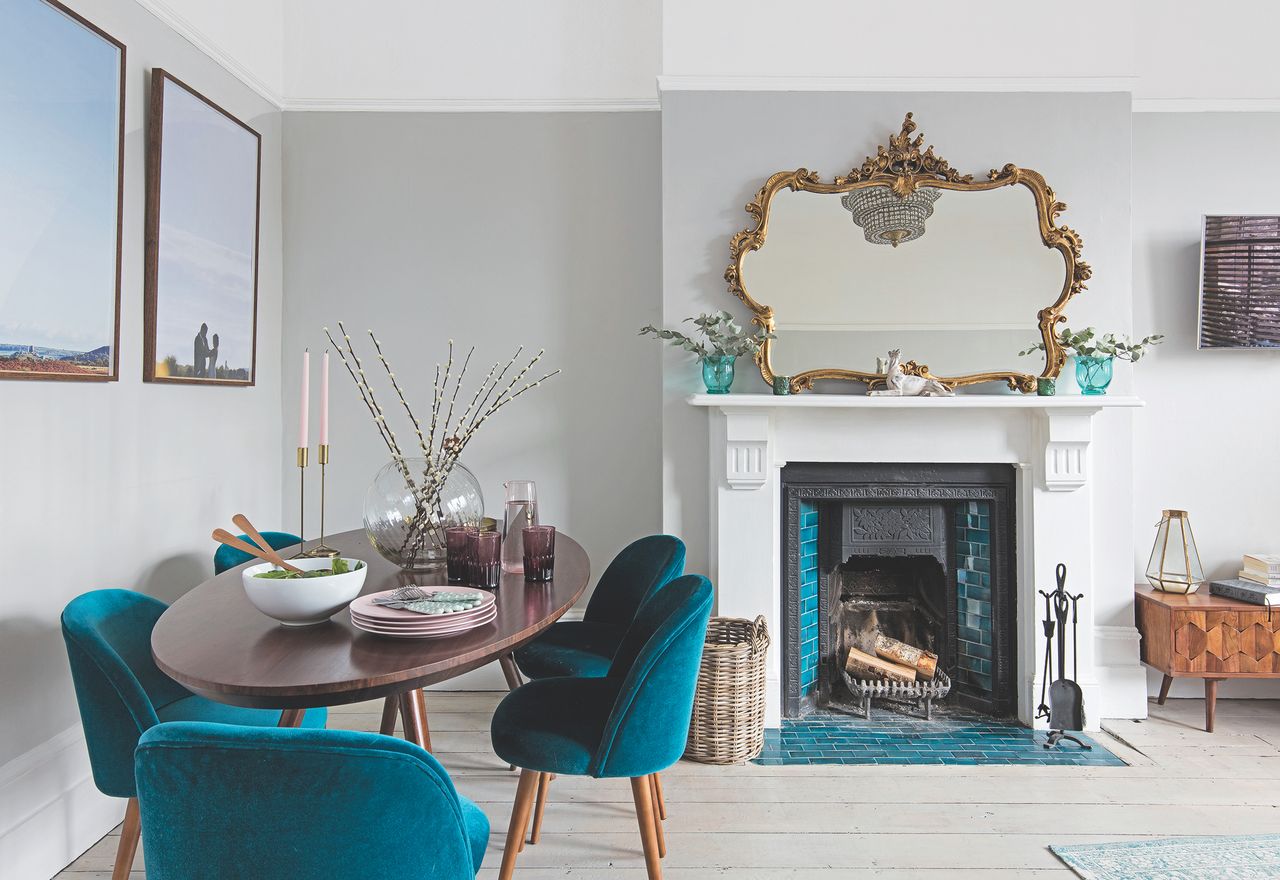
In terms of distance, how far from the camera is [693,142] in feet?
10.2

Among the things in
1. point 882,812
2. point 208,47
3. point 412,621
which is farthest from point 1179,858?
point 208,47

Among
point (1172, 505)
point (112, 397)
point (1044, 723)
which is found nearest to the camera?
point (112, 397)

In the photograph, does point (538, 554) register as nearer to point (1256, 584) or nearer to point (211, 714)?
point (211, 714)

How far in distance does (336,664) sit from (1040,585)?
105 inches

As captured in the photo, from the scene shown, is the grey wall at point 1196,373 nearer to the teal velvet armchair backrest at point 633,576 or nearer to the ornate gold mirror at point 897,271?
the ornate gold mirror at point 897,271

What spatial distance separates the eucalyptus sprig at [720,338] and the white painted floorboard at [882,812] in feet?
4.74

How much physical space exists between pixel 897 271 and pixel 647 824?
2.19 meters

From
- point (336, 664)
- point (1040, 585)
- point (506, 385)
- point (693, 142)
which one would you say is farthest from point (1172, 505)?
point (336, 664)

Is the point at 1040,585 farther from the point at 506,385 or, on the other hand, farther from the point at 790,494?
the point at 506,385

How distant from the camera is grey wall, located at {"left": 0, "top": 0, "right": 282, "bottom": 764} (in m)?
2.02

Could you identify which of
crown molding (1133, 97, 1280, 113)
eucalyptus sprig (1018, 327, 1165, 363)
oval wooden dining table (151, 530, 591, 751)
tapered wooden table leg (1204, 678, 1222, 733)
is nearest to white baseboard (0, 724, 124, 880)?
oval wooden dining table (151, 530, 591, 751)

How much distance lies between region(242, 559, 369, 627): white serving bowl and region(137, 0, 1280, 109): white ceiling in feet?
7.71

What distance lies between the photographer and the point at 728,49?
309 cm

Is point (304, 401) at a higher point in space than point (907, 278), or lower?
lower
